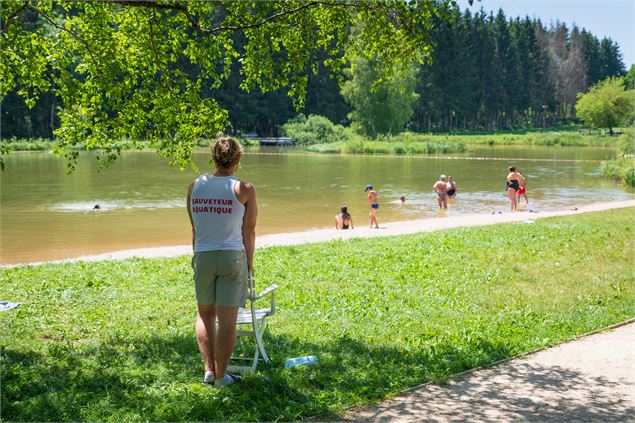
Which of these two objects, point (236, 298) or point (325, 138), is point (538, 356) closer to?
point (236, 298)

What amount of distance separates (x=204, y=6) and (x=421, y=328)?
5.07 meters

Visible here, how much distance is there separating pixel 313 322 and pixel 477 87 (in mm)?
123764

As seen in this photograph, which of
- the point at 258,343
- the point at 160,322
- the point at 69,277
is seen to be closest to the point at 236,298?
the point at 258,343

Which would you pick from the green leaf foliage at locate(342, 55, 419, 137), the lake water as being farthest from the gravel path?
the green leaf foliage at locate(342, 55, 419, 137)

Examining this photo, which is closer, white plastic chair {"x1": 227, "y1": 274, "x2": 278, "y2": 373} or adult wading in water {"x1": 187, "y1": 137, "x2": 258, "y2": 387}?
adult wading in water {"x1": 187, "y1": 137, "x2": 258, "y2": 387}

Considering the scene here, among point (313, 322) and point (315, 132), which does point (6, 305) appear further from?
point (315, 132)

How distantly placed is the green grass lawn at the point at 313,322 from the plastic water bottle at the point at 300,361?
0.29ft

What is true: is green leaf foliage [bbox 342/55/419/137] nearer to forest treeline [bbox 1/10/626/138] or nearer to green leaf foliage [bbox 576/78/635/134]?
forest treeline [bbox 1/10/626/138]

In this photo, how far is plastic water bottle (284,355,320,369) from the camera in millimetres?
6242

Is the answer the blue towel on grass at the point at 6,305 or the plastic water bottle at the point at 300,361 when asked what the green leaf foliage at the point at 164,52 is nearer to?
the blue towel on grass at the point at 6,305

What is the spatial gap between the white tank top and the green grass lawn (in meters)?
1.22

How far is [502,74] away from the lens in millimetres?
132875

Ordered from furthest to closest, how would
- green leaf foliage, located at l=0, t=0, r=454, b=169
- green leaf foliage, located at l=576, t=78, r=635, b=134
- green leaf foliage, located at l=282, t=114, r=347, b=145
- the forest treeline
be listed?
1. the forest treeline
2. green leaf foliage, located at l=576, t=78, r=635, b=134
3. green leaf foliage, located at l=282, t=114, r=347, b=145
4. green leaf foliage, located at l=0, t=0, r=454, b=169

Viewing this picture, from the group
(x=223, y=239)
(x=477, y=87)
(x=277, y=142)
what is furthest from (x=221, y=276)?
(x=477, y=87)
